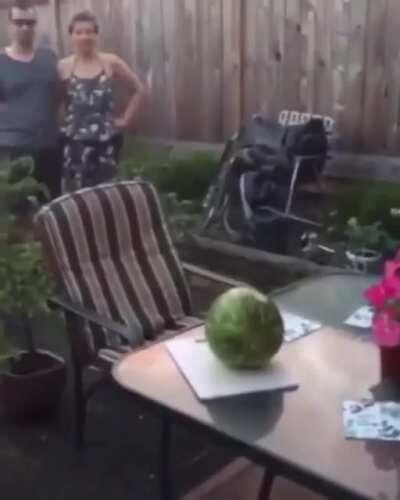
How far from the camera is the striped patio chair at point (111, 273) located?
2773 millimetres

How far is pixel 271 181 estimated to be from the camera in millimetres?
4500

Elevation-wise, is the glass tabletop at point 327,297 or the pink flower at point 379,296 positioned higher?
the pink flower at point 379,296

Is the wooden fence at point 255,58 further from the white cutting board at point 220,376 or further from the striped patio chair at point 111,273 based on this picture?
the white cutting board at point 220,376

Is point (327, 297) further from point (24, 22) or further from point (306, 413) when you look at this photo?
point (24, 22)

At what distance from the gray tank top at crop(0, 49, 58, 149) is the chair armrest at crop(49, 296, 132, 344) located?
171 cm

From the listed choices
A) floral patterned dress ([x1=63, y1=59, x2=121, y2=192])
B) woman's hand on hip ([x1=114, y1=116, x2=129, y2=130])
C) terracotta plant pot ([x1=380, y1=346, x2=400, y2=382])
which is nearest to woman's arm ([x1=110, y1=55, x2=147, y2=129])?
woman's hand on hip ([x1=114, y1=116, x2=129, y2=130])

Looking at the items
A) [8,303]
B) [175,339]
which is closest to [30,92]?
[8,303]

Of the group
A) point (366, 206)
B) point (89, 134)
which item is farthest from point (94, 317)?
point (366, 206)

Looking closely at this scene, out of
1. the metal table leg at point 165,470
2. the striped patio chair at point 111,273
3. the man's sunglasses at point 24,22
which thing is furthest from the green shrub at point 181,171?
the metal table leg at point 165,470

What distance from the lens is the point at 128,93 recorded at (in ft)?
16.1

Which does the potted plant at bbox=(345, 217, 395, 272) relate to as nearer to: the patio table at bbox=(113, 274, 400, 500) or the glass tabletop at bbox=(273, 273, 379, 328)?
the glass tabletop at bbox=(273, 273, 379, 328)

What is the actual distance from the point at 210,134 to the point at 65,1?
1.56 m

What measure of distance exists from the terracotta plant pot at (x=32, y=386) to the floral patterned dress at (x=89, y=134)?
161cm

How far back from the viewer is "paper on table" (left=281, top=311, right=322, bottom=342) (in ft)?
6.82
